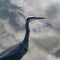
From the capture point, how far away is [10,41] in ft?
19.9

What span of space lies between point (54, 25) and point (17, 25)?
83cm

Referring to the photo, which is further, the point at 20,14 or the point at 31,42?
the point at 20,14

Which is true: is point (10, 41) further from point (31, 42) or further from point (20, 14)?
point (20, 14)

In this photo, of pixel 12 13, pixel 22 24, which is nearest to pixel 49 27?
pixel 22 24

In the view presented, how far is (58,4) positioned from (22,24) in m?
1.22

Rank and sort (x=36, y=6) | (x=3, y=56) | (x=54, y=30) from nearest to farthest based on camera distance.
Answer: (x=3, y=56)
(x=54, y=30)
(x=36, y=6)

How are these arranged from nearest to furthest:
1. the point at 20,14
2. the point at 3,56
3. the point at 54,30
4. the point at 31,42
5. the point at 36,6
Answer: the point at 3,56 → the point at 31,42 → the point at 54,30 → the point at 20,14 → the point at 36,6

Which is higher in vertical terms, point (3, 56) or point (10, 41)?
point (3, 56)

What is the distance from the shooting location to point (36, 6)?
742 cm

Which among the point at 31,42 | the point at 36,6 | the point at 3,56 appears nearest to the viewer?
the point at 3,56

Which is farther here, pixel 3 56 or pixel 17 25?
pixel 17 25

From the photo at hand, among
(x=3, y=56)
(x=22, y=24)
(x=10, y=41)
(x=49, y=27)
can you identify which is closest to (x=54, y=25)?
(x=49, y=27)

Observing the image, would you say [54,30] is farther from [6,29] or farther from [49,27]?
[6,29]

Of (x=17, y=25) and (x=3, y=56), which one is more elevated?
(x=3, y=56)
